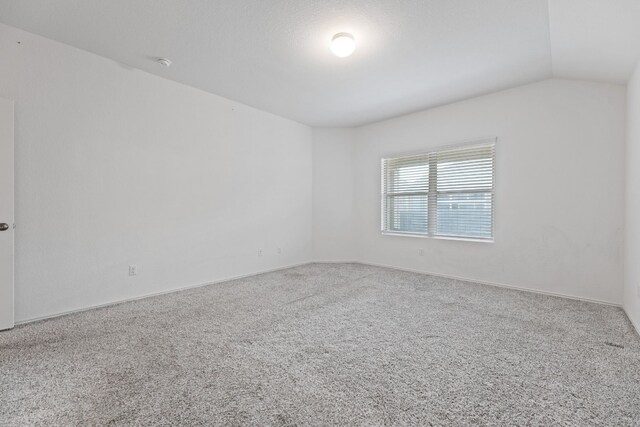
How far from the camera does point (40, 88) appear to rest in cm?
279

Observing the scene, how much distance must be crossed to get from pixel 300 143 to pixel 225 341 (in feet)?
13.3

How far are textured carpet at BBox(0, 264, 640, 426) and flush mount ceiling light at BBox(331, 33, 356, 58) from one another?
2.55 m

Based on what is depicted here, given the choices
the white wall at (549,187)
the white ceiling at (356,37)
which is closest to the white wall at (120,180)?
the white ceiling at (356,37)

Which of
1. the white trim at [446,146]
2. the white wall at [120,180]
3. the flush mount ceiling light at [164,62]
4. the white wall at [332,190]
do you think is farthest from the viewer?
the white wall at [332,190]

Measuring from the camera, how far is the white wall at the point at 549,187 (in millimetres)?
3242

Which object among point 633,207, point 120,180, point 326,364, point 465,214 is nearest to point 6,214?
point 120,180

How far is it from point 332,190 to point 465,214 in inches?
96.7

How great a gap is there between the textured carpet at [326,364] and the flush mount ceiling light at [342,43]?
2.55 metres

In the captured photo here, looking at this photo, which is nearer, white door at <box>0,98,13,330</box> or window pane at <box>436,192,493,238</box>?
white door at <box>0,98,13,330</box>

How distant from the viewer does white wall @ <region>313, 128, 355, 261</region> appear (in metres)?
5.77

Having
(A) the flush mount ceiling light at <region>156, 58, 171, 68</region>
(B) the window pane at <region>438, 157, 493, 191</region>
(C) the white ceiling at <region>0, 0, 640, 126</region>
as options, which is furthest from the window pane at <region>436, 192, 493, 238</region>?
(A) the flush mount ceiling light at <region>156, 58, 171, 68</region>

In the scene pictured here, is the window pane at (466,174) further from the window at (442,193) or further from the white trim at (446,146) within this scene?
the white trim at (446,146)

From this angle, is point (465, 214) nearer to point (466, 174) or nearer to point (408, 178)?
point (466, 174)

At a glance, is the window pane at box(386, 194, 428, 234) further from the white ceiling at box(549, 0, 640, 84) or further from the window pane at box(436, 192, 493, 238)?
the white ceiling at box(549, 0, 640, 84)
